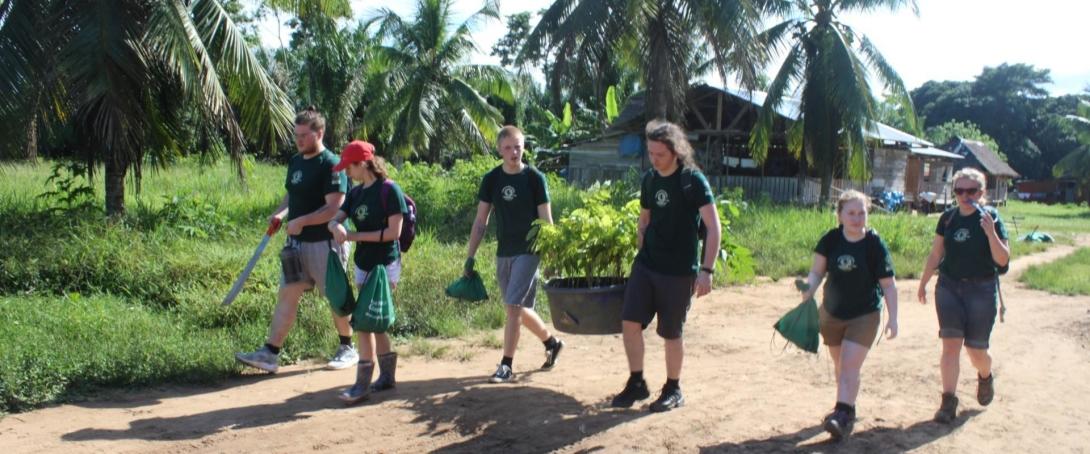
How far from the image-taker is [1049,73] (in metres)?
65.9

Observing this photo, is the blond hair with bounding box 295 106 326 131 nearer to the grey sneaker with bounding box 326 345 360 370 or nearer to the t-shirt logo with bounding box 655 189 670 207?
the grey sneaker with bounding box 326 345 360 370

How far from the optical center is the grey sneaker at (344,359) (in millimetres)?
6578

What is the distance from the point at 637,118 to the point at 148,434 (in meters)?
21.1

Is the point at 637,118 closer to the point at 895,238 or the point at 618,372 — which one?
the point at 895,238

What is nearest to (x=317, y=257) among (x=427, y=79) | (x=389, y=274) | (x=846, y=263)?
(x=389, y=274)

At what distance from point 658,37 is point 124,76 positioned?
34.0 ft

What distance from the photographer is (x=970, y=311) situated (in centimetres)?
529

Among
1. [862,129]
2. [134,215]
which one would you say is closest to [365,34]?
[862,129]

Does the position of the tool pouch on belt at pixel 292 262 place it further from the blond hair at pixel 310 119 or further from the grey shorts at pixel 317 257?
the blond hair at pixel 310 119

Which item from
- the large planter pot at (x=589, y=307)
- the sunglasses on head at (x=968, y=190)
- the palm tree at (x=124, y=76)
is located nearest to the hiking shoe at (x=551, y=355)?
the large planter pot at (x=589, y=307)

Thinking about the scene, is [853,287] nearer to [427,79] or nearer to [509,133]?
[509,133]

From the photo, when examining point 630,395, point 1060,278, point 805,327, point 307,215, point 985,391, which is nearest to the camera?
point 805,327

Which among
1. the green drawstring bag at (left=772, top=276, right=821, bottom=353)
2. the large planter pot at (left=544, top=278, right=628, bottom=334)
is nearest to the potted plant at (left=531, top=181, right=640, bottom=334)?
the large planter pot at (left=544, top=278, right=628, bottom=334)

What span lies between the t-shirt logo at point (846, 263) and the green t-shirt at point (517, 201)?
2018mm
